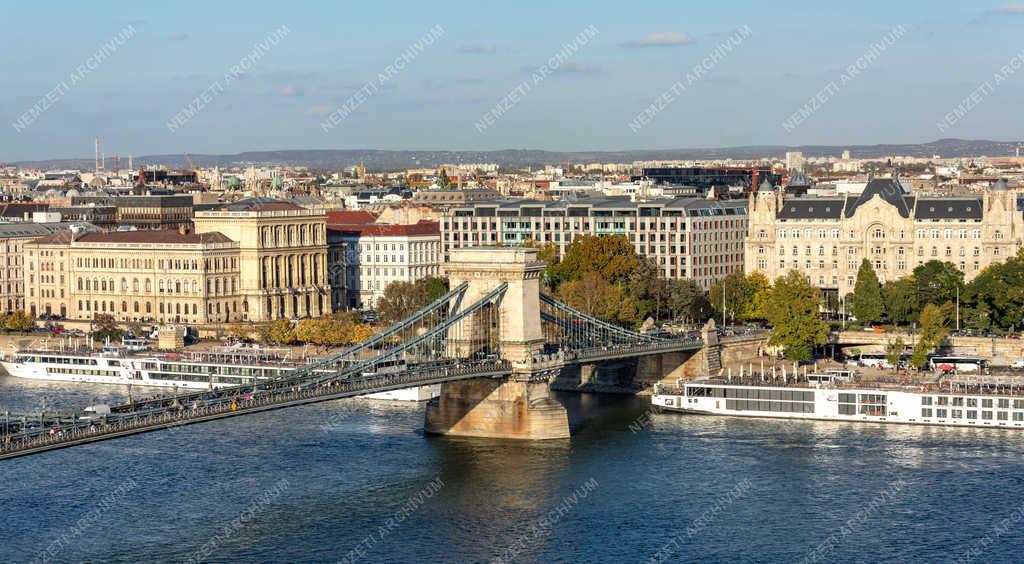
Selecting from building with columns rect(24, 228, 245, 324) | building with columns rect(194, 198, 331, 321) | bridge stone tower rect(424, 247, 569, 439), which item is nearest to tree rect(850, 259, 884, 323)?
bridge stone tower rect(424, 247, 569, 439)

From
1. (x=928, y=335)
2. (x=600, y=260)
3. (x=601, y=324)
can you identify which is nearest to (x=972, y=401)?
(x=928, y=335)

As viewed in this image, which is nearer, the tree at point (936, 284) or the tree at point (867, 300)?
the tree at point (867, 300)

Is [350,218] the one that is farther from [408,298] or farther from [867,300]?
[867,300]

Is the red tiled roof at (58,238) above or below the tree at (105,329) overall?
above

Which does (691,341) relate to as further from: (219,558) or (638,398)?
(219,558)

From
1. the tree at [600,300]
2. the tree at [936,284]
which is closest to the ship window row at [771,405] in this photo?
the tree at [600,300]

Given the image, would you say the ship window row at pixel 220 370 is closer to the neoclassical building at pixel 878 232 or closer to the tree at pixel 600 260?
the tree at pixel 600 260
